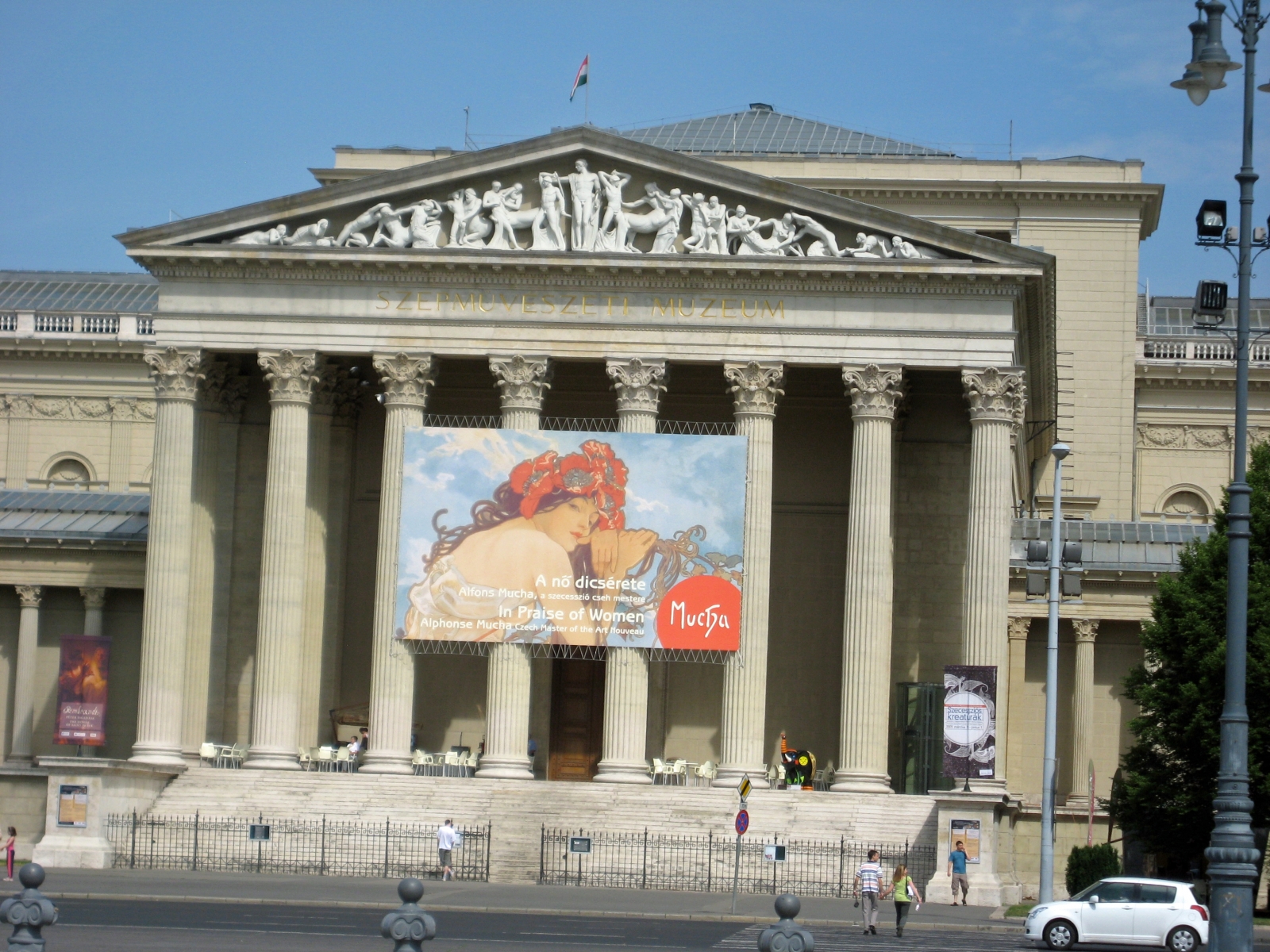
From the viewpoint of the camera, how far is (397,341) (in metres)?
61.2

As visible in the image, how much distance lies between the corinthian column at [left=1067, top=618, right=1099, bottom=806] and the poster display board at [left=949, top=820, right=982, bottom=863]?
51.0 ft

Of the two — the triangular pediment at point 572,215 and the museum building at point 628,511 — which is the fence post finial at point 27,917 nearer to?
the museum building at point 628,511

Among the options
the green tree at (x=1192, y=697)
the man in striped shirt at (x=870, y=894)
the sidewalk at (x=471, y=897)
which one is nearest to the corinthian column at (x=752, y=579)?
the sidewalk at (x=471, y=897)

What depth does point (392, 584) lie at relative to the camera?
60625mm

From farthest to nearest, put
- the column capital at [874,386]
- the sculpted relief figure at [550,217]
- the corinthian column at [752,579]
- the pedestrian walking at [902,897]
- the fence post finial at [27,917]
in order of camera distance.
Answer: the sculpted relief figure at [550,217] < the column capital at [874,386] < the corinthian column at [752,579] < the pedestrian walking at [902,897] < the fence post finial at [27,917]

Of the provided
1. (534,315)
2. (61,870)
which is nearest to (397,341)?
(534,315)

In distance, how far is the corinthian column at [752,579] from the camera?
193 ft

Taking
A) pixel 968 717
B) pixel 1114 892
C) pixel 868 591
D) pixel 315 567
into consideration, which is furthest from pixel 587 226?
pixel 1114 892

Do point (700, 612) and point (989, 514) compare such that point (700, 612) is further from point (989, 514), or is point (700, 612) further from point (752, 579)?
point (989, 514)

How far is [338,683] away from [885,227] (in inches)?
892

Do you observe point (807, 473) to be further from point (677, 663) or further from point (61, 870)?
point (61, 870)

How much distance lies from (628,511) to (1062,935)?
2304cm

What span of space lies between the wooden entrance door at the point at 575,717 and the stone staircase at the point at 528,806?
25.7ft

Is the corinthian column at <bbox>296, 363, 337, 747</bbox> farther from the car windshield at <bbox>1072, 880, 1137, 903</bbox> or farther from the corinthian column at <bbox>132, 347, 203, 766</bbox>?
the car windshield at <bbox>1072, 880, 1137, 903</bbox>
